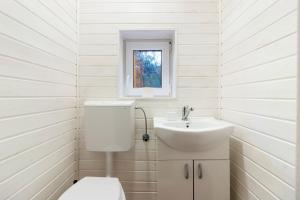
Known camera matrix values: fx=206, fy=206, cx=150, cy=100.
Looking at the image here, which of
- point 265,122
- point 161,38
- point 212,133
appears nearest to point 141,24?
point 161,38

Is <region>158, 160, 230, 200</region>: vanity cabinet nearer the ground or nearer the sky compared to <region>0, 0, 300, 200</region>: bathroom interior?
nearer the ground

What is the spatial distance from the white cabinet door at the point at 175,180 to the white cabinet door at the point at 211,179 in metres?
0.05

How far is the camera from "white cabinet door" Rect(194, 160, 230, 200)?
1.40 meters

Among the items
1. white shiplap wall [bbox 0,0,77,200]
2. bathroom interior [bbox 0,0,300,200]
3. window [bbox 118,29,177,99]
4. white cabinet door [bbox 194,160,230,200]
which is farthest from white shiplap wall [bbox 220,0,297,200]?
white shiplap wall [bbox 0,0,77,200]

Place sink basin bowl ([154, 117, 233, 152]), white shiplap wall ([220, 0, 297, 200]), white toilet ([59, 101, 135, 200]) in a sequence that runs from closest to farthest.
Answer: white shiplap wall ([220, 0, 297, 200]) → sink basin bowl ([154, 117, 233, 152]) → white toilet ([59, 101, 135, 200])

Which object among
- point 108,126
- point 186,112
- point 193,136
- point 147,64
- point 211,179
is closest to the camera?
point 193,136

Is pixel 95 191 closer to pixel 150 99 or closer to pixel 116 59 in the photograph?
pixel 150 99

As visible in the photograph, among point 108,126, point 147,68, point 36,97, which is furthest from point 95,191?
point 147,68

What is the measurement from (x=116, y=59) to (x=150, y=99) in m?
0.47

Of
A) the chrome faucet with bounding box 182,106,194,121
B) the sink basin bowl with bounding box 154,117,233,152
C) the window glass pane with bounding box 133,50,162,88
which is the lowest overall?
the sink basin bowl with bounding box 154,117,233,152

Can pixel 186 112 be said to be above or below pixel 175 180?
above

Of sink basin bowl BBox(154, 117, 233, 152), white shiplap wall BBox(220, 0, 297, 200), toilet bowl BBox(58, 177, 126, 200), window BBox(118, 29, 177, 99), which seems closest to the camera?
white shiplap wall BBox(220, 0, 297, 200)

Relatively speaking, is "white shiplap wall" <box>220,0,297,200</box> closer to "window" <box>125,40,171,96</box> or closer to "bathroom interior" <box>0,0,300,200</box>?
"bathroom interior" <box>0,0,300,200</box>

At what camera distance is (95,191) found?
3.93ft
